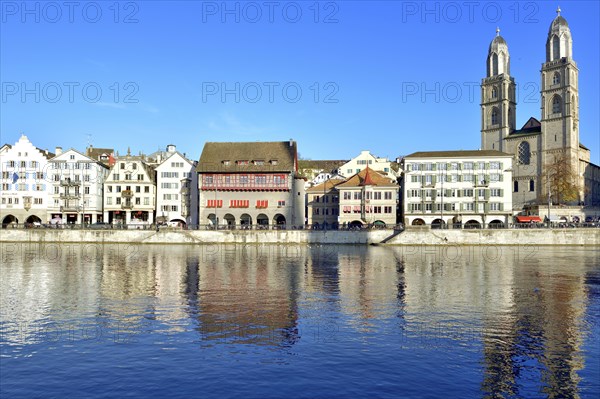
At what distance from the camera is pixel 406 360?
1972cm

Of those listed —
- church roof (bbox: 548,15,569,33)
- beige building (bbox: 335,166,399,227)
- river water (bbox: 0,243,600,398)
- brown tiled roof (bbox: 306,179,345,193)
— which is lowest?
river water (bbox: 0,243,600,398)

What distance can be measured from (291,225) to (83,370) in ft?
239

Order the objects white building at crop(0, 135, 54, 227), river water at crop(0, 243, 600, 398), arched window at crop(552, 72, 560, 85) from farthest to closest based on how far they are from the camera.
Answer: arched window at crop(552, 72, 560, 85) → white building at crop(0, 135, 54, 227) → river water at crop(0, 243, 600, 398)

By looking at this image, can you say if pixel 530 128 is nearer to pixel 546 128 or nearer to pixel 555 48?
pixel 546 128

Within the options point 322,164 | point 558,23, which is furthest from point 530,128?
point 322,164

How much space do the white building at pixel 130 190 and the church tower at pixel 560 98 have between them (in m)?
80.3

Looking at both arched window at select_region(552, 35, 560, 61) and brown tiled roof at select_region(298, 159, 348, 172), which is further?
brown tiled roof at select_region(298, 159, 348, 172)

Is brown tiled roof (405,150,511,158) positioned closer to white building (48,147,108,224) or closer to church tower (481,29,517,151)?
church tower (481,29,517,151)

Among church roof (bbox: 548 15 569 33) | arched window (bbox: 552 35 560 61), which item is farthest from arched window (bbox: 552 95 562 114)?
church roof (bbox: 548 15 569 33)

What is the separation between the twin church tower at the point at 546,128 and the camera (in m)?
118

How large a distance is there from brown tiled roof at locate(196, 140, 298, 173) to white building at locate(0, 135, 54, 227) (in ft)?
101

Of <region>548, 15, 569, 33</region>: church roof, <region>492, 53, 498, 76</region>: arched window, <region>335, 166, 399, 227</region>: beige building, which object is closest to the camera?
<region>335, 166, 399, 227</region>: beige building

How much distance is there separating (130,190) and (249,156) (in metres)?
22.5

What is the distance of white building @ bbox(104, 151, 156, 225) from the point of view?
4028 inches
